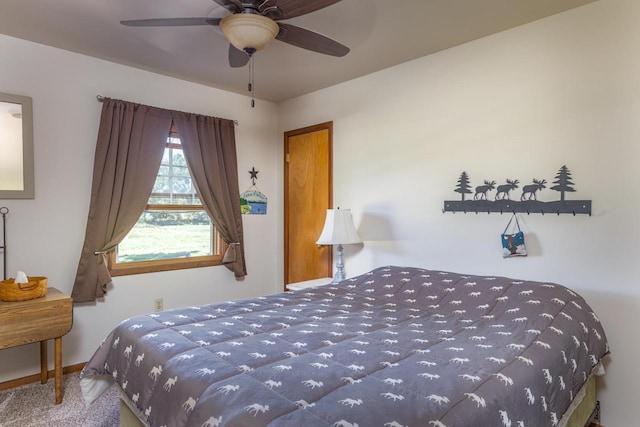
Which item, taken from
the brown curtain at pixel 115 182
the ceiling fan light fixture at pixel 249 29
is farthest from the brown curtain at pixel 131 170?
the ceiling fan light fixture at pixel 249 29

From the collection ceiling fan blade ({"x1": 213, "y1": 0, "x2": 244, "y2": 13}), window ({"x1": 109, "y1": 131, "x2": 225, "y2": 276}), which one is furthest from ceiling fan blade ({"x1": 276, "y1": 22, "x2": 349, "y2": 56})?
window ({"x1": 109, "y1": 131, "x2": 225, "y2": 276})

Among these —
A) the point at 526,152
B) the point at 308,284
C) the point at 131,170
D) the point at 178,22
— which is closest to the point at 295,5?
the point at 178,22

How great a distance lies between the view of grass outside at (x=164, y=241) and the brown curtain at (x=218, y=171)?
0.21 m

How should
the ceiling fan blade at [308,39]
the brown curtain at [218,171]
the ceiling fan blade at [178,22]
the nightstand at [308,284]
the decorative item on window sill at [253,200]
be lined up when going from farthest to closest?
the decorative item on window sill at [253,200] < the brown curtain at [218,171] < the nightstand at [308,284] < the ceiling fan blade at [308,39] < the ceiling fan blade at [178,22]

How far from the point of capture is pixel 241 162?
3969 mm

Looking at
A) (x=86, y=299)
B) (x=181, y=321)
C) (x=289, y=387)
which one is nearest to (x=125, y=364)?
(x=181, y=321)

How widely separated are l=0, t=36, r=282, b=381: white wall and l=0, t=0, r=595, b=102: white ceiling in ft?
0.49

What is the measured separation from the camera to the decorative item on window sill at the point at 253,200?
13.1ft

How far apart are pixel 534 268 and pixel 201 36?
2.63 meters

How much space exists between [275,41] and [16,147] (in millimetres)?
1966

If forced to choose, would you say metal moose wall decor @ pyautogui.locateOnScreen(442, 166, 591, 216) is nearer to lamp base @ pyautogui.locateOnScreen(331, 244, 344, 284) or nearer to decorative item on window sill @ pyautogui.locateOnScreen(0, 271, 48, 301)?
lamp base @ pyautogui.locateOnScreen(331, 244, 344, 284)

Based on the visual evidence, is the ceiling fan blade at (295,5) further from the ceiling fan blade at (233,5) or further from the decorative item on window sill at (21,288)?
the decorative item on window sill at (21,288)

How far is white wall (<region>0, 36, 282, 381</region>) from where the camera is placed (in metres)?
2.73

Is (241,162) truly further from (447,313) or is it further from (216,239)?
(447,313)
